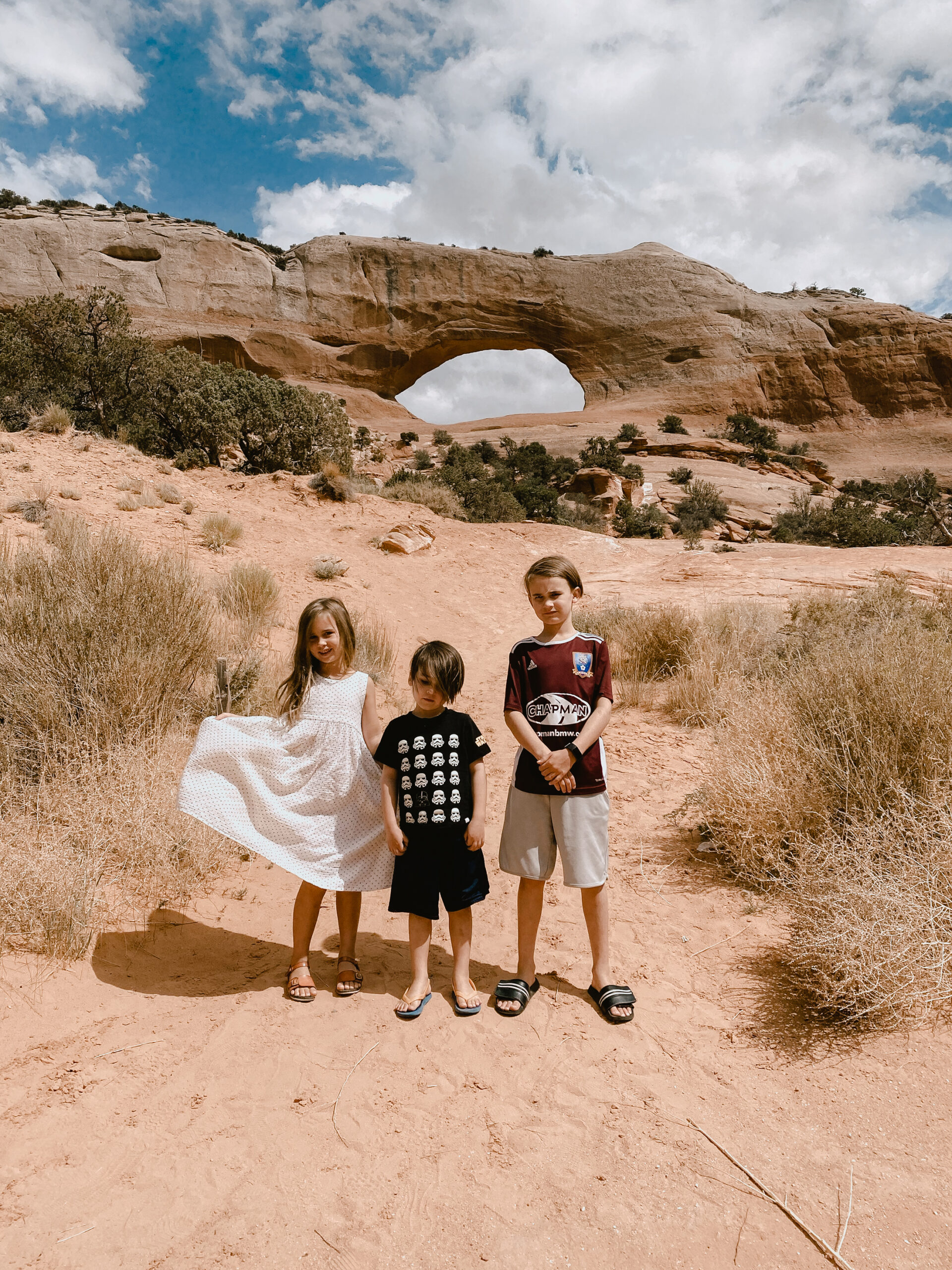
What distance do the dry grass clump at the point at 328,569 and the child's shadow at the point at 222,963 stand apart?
6297mm

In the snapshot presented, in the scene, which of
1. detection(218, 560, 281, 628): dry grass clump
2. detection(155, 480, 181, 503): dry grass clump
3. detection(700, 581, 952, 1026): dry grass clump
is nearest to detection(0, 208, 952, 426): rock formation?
detection(155, 480, 181, 503): dry grass clump

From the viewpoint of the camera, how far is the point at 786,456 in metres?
29.4

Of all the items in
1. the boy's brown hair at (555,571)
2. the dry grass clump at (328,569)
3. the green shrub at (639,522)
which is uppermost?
the green shrub at (639,522)

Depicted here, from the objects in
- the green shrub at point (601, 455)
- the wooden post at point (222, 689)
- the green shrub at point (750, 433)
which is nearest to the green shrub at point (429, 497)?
the green shrub at point (601, 455)

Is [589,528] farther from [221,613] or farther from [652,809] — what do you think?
[652,809]

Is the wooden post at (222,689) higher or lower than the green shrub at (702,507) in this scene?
lower

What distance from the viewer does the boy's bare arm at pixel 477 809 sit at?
2.46 metres

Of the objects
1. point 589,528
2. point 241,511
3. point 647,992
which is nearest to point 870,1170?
point 647,992

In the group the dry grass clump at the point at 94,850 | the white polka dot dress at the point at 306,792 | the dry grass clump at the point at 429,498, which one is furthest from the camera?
the dry grass clump at the point at 429,498

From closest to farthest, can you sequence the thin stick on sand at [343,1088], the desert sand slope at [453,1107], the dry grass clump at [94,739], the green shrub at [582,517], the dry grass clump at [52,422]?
the desert sand slope at [453,1107], the thin stick on sand at [343,1088], the dry grass clump at [94,739], the dry grass clump at [52,422], the green shrub at [582,517]

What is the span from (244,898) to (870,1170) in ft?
9.25

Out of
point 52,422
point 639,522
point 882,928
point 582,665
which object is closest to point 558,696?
point 582,665

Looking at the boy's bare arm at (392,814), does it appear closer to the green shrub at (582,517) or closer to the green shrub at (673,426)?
the green shrub at (582,517)

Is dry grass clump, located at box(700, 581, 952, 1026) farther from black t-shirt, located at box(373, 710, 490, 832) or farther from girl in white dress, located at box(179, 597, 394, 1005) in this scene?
girl in white dress, located at box(179, 597, 394, 1005)
